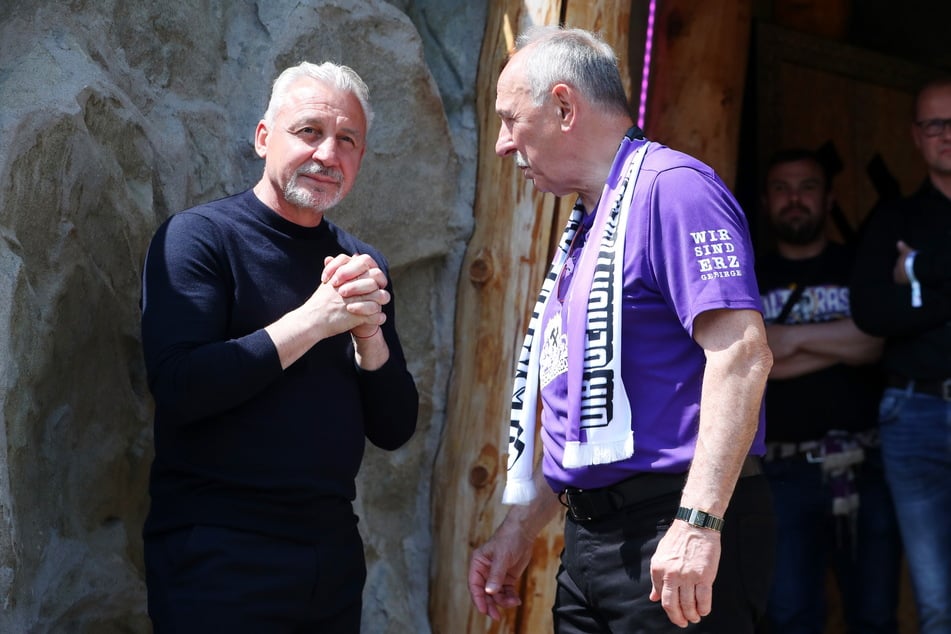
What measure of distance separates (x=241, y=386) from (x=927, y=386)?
2.42 m

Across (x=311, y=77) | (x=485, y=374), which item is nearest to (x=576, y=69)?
(x=311, y=77)

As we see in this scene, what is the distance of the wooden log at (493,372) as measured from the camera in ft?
13.6

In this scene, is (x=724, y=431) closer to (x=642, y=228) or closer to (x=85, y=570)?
(x=642, y=228)

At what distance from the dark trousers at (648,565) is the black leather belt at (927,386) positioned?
158cm

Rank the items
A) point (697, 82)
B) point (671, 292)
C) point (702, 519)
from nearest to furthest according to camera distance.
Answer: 1. point (702, 519)
2. point (671, 292)
3. point (697, 82)

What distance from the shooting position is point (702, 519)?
2.51 meters

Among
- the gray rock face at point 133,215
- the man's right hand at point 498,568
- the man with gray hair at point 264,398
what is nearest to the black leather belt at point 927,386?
the gray rock face at point 133,215

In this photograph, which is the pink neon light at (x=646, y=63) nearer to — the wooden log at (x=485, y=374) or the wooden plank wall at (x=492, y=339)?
the wooden plank wall at (x=492, y=339)

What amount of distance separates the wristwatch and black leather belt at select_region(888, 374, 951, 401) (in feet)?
6.30

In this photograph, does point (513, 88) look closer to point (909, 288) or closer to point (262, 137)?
point (262, 137)

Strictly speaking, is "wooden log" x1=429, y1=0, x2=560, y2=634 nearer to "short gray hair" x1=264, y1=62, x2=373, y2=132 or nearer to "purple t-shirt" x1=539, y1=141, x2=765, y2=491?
"short gray hair" x1=264, y1=62, x2=373, y2=132

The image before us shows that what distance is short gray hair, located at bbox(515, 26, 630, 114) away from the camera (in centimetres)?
293

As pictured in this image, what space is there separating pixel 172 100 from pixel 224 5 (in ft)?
1.37

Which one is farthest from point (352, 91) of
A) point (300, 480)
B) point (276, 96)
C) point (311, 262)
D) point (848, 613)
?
point (848, 613)
